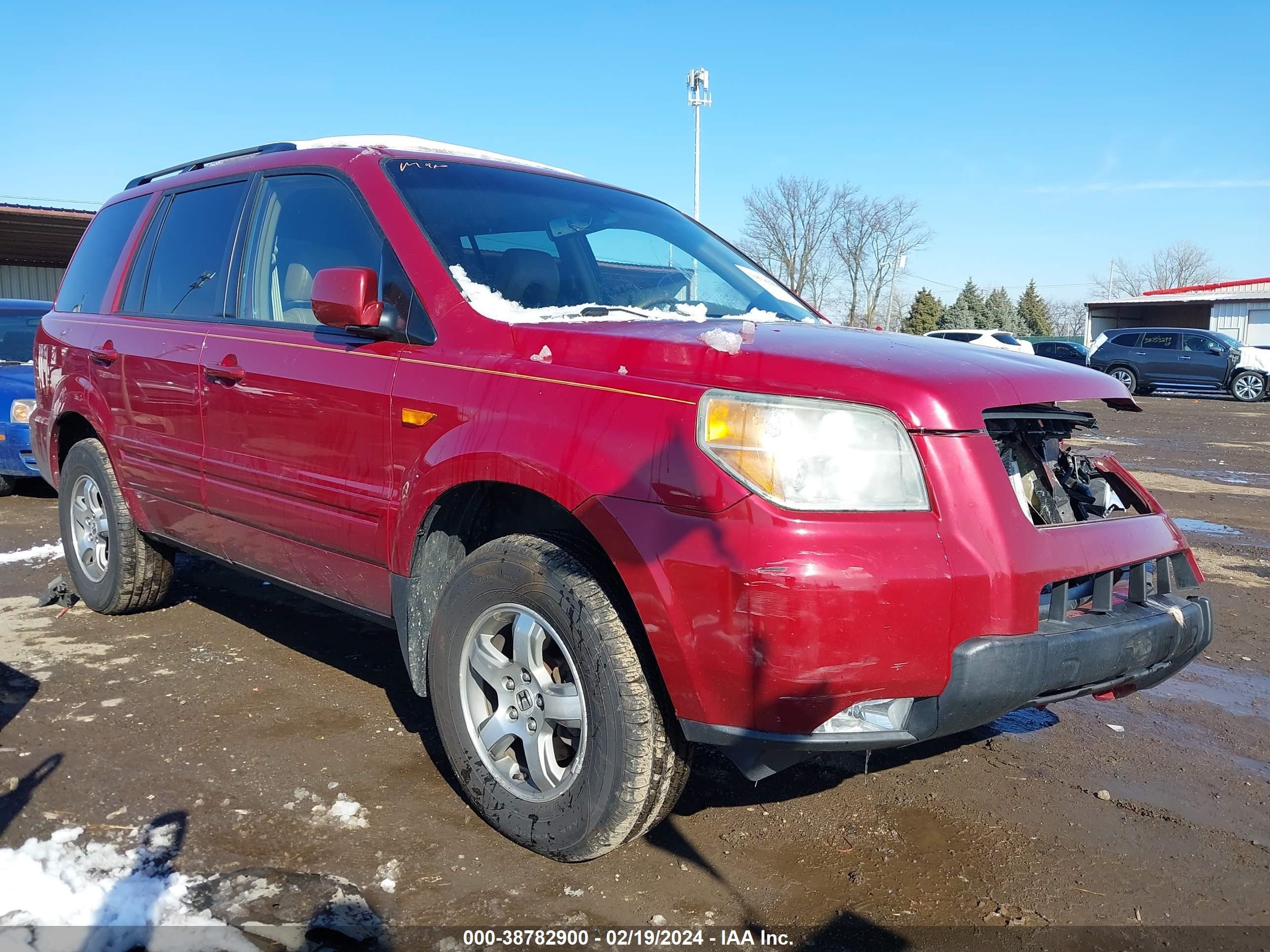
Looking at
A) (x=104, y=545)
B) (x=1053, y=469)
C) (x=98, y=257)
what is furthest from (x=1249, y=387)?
(x=104, y=545)

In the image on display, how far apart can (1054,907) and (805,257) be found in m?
49.7

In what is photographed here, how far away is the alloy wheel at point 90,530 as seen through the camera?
4785mm

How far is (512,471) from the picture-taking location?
2.68 meters

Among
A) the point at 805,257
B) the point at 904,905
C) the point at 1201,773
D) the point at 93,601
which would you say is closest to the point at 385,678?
→ the point at 93,601

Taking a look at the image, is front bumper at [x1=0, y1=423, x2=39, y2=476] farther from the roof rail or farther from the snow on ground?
the snow on ground

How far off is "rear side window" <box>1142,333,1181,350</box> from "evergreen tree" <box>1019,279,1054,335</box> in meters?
41.3

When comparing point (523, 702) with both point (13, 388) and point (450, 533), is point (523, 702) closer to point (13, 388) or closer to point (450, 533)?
point (450, 533)

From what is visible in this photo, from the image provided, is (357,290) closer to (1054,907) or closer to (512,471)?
(512,471)

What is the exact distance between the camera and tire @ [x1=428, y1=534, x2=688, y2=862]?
248 cm

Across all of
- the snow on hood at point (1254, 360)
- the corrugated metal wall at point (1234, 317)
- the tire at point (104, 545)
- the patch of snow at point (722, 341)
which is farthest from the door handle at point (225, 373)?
the corrugated metal wall at point (1234, 317)

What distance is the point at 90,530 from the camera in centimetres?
493

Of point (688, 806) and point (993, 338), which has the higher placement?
point (993, 338)

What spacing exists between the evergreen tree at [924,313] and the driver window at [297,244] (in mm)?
58980

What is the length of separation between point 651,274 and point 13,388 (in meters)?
6.55
